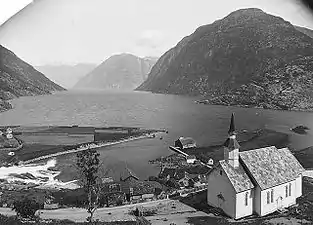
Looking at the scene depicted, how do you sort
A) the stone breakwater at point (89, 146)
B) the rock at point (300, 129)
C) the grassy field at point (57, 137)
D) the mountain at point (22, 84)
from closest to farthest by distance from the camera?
1. the stone breakwater at point (89, 146)
2. the grassy field at point (57, 137)
3. the rock at point (300, 129)
4. the mountain at point (22, 84)

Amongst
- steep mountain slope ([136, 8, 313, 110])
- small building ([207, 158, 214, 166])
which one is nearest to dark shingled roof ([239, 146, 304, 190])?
small building ([207, 158, 214, 166])

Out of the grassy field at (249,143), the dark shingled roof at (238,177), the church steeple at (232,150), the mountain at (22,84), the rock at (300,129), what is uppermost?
the mountain at (22,84)

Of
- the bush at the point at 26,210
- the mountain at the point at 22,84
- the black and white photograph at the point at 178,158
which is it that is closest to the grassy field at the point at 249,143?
the black and white photograph at the point at 178,158

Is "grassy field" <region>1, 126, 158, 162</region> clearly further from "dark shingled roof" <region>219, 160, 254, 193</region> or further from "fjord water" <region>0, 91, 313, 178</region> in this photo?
"dark shingled roof" <region>219, 160, 254, 193</region>

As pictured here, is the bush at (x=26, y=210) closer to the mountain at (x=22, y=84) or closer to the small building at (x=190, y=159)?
the small building at (x=190, y=159)

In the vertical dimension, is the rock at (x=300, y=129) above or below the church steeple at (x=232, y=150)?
below

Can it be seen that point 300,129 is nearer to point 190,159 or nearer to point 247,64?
point 190,159
